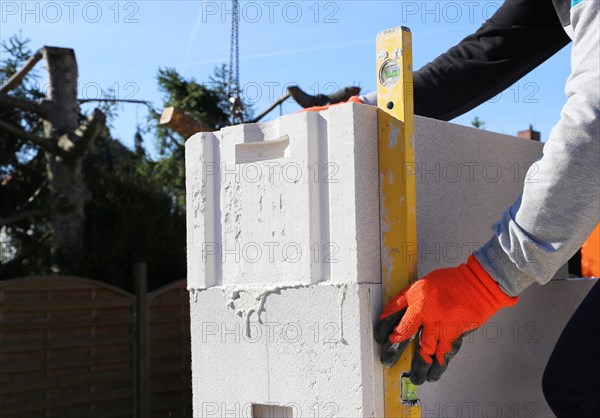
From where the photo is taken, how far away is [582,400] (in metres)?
2.21

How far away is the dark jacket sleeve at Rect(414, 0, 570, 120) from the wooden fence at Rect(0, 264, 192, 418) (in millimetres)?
6080

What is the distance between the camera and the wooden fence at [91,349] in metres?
7.68

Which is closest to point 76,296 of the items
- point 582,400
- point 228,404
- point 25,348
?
point 25,348

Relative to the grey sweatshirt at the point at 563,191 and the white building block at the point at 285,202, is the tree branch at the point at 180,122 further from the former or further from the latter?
the grey sweatshirt at the point at 563,191

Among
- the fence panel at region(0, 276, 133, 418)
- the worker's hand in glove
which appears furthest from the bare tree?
the worker's hand in glove

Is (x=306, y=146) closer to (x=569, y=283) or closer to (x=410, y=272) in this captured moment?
(x=410, y=272)

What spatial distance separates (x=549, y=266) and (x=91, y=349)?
7116mm

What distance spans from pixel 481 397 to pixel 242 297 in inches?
32.6

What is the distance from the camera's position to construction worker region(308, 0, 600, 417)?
1.85 meters

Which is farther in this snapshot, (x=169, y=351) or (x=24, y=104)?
(x=24, y=104)

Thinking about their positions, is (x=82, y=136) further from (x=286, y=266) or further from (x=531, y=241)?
(x=531, y=241)

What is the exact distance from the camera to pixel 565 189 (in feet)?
→ 6.07

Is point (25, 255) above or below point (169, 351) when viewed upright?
above

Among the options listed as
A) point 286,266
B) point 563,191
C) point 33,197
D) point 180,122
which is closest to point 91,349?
point 33,197
